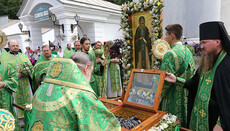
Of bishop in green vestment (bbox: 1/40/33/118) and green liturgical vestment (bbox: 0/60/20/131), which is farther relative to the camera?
bishop in green vestment (bbox: 1/40/33/118)

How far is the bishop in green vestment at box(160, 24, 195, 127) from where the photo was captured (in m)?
2.51

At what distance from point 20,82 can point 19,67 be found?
1.44 feet

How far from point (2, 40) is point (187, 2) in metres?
5.23

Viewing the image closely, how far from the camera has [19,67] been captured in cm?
398

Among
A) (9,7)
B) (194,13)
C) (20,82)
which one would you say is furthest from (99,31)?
(9,7)

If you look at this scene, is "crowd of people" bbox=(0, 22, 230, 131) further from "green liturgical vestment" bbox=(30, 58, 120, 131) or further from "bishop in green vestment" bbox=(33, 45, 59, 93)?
"bishop in green vestment" bbox=(33, 45, 59, 93)

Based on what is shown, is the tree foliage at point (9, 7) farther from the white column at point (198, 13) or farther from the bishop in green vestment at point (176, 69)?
the bishop in green vestment at point (176, 69)

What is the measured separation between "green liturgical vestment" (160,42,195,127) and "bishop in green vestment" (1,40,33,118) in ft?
11.0

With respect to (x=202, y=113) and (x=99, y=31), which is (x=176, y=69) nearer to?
(x=202, y=113)

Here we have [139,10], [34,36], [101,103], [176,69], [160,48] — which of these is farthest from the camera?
[34,36]

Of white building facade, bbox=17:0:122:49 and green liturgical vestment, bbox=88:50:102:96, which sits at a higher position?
white building facade, bbox=17:0:122:49

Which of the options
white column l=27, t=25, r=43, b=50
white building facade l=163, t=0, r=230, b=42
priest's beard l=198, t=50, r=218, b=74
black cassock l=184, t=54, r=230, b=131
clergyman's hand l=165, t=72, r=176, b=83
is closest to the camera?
black cassock l=184, t=54, r=230, b=131

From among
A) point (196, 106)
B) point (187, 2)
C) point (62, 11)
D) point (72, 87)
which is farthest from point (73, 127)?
point (62, 11)

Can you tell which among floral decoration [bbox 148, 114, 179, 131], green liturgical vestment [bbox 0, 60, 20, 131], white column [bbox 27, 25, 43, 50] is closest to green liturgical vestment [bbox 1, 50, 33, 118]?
green liturgical vestment [bbox 0, 60, 20, 131]
